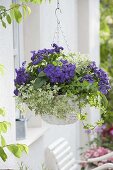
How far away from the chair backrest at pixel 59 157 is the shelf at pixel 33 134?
5.9 inches

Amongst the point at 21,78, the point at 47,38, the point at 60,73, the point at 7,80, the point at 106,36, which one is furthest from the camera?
the point at 106,36

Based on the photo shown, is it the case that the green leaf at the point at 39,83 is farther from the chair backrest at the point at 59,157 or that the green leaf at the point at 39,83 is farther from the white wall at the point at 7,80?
the chair backrest at the point at 59,157

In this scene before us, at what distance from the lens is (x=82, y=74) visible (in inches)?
112

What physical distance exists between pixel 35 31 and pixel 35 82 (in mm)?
1406

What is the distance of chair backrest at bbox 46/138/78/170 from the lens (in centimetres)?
406

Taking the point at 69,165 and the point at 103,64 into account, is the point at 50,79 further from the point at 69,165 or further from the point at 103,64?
the point at 103,64

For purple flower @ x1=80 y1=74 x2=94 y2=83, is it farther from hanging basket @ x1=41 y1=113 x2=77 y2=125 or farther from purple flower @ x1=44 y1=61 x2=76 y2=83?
hanging basket @ x1=41 y1=113 x2=77 y2=125

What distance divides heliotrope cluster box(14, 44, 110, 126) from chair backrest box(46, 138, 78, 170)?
1.29 metres

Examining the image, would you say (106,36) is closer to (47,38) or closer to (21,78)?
(47,38)

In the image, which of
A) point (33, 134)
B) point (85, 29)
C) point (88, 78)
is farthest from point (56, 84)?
point (85, 29)

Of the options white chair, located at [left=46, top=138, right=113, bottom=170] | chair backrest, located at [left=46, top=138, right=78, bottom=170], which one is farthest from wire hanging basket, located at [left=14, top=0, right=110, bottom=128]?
chair backrest, located at [left=46, top=138, right=78, bottom=170]

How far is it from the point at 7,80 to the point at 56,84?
47cm

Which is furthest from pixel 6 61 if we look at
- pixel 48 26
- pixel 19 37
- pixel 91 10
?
pixel 91 10

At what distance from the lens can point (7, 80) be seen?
3121 millimetres
